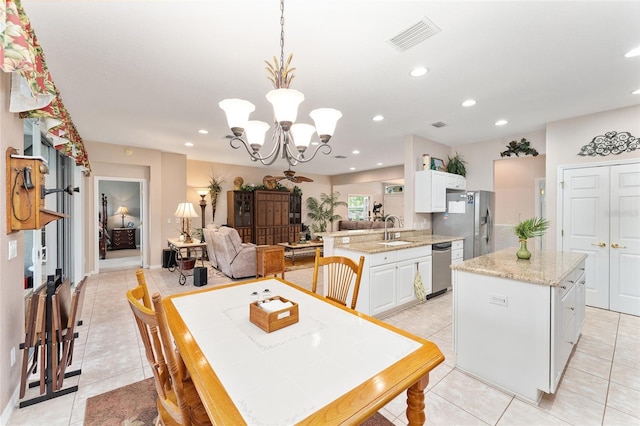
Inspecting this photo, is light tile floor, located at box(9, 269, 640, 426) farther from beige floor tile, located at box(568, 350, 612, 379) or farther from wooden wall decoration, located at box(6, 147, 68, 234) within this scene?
wooden wall decoration, located at box(6, 147, 68, 234)

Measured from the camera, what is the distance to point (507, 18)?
1.86 metres

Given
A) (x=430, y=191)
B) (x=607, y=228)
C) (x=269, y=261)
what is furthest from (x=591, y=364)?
(x=269, y=261)

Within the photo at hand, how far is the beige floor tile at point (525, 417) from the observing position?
1.72 metres

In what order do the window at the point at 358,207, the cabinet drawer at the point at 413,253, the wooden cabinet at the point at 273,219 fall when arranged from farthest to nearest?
the window at the point at 358,207, the wooden cabinet at the point at 273,219, the cabinet drawer at the point at 413,253

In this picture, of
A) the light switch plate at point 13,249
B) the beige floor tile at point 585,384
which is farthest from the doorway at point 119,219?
the beige floor tile at point 585,384

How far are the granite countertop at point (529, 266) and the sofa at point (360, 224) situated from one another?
6497 millimetres

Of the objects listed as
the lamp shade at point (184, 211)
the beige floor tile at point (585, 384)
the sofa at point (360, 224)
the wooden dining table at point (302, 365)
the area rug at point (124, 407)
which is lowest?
the area rug at point (124, 407)

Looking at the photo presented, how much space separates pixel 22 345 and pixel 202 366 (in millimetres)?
1891

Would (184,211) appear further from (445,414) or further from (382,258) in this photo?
(445,414)

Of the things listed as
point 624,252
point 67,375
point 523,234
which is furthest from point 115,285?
point 624,252

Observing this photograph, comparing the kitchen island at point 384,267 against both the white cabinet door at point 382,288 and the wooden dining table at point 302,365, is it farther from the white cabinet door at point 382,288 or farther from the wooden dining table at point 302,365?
the wooden dining table at point 302,365

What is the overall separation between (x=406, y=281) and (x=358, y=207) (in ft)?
28.1

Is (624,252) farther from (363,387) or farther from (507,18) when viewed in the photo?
(363,387)

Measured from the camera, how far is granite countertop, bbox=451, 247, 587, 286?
6.21ft
